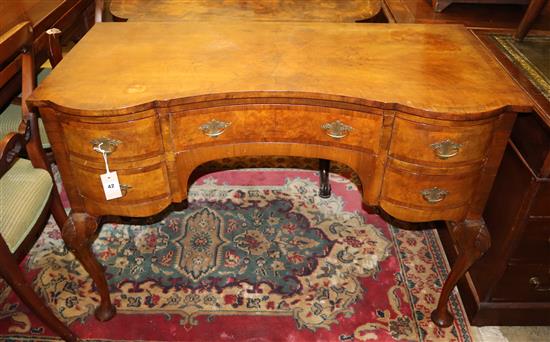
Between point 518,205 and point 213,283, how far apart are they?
132 cm

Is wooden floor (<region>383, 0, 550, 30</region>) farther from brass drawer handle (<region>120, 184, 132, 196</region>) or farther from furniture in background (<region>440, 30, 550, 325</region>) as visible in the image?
brass drawer handle (<region>120, 184, 132, 196</region>)

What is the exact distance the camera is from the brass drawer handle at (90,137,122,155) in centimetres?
141

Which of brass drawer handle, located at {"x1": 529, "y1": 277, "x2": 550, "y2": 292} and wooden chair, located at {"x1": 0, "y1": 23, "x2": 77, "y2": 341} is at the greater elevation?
wooden chair, located at {"x1": 0, "y1": 23, "x2": 77, "y2": 341}

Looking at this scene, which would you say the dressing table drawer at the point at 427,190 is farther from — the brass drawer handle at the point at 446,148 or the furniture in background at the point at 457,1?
the furniture in background at the point at 457,1

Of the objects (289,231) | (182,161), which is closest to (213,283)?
(289,231)

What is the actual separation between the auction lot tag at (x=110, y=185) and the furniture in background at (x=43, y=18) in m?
0.79

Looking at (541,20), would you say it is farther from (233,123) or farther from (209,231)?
A: (209,231)

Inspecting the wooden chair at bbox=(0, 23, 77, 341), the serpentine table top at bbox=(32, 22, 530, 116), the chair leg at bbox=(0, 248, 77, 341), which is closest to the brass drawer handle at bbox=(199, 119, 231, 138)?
the serpentine table top at bbox=(32, 22, 530, 116)

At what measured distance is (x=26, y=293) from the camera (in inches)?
63.2

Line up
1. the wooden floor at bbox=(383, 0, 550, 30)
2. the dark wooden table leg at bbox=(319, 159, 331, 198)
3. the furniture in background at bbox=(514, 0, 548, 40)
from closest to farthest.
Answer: the furniture in background at bbox=(514, 0, 548, 40) → the wooden floor at bbox=(383, 0, 550, 30) → the dark wooden table leg at bbox=(319, 159, 331, 198)

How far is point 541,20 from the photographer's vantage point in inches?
80.1

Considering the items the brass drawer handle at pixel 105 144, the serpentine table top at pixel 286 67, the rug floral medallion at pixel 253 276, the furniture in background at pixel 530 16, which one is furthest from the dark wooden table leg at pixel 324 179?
the brass drawer handle at pixel 105 144

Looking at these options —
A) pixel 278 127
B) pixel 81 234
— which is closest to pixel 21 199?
pixel 81 234

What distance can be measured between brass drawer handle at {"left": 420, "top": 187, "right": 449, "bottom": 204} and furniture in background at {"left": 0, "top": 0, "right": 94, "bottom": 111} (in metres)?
1.72
